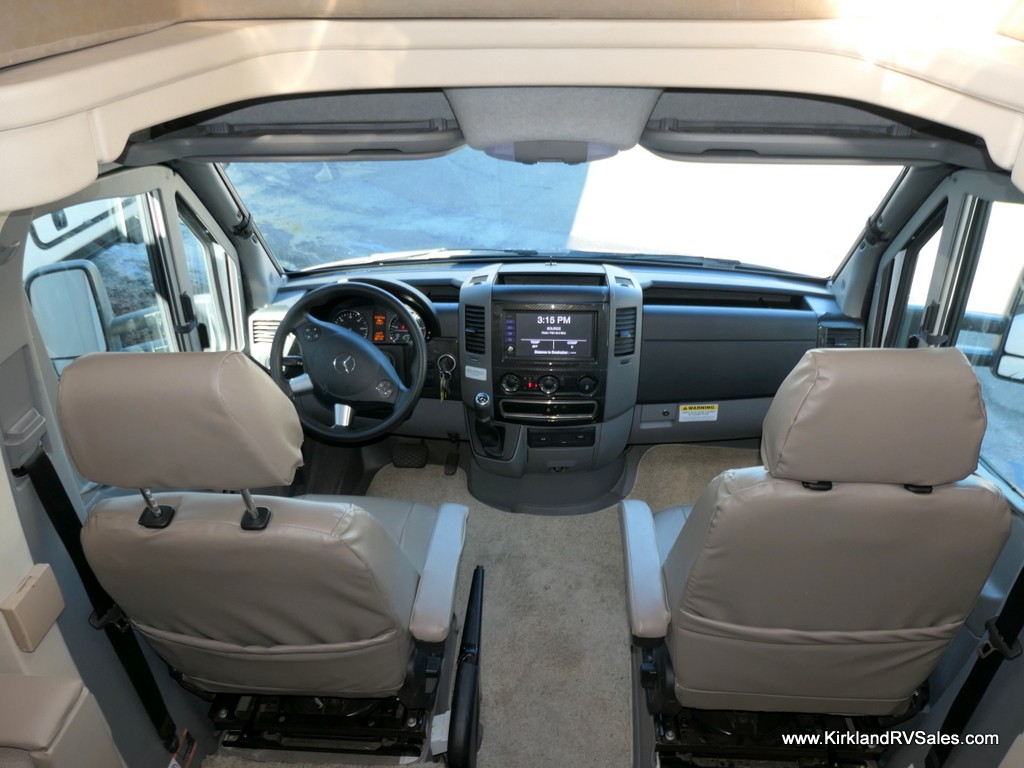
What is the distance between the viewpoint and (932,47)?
1.11m

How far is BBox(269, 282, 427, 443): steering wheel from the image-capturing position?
2.59m

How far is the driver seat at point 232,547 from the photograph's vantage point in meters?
1.32

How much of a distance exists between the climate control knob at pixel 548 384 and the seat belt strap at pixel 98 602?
68.4 inches

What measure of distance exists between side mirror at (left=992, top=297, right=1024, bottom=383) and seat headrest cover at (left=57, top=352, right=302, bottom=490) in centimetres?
217

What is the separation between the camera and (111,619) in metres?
1.75

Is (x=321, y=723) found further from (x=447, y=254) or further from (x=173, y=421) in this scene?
(x=447, y=254)

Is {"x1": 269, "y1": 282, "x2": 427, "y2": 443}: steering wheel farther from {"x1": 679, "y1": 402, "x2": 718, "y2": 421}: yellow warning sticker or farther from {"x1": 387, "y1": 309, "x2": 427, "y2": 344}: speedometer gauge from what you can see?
{"x1": 679, "y1": 402, "x2": 718, "y2": 421}: yellow warning sticker

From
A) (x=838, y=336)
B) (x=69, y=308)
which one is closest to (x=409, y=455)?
(x=69, y=308)

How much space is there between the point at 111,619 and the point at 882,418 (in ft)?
5.98

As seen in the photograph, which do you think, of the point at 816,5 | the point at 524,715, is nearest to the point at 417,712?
the point at 524,715

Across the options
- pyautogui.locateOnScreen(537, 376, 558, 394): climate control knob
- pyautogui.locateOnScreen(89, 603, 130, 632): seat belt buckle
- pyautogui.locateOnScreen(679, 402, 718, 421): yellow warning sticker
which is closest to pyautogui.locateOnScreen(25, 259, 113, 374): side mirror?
pyautogui.locateOnScreen(89, 603, 130, 632): seat belt buckle

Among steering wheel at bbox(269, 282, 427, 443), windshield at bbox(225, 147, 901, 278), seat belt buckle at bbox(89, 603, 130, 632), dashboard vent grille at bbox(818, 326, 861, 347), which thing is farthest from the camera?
dashboard vent grille at bbox(818, 326, 861, 347)

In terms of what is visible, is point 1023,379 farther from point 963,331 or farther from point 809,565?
point 809,565

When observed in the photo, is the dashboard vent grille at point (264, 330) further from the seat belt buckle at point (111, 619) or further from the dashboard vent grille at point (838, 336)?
the dashboard vent grille at point (838, 336)
